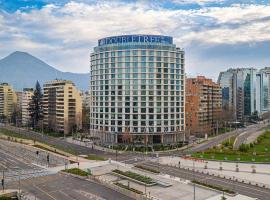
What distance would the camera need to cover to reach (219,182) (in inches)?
2717

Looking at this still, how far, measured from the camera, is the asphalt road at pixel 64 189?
59.1m

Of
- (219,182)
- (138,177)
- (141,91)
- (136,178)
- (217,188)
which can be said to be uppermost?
(141,91)

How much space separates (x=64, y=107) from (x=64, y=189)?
317ft

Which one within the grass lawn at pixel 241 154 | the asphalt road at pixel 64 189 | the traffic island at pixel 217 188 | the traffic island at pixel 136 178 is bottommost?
the asphalt road at pixel 64 189

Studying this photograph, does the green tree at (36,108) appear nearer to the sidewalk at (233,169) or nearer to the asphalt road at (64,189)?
the sidewalk at (233,169)

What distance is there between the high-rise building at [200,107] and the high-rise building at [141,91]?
2185 cm

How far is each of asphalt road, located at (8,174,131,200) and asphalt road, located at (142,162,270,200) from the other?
63.5ft

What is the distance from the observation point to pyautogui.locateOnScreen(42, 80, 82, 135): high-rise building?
157 metres

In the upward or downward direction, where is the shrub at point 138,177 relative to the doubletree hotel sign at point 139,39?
downward

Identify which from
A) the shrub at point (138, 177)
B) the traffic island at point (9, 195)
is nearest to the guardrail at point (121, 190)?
the shrub at point (138, 177)

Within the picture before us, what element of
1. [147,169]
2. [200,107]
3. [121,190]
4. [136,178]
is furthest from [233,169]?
[200,107]

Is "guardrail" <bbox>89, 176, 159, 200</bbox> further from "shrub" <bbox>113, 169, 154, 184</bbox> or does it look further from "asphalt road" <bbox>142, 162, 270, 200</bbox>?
"asphalt road" <bbox>142, 162, 270, 200</bbox>

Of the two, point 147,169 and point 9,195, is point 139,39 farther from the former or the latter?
point 9,195

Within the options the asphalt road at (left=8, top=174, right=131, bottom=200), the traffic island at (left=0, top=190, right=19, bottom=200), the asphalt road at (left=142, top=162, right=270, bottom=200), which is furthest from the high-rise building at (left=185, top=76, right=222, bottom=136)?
the traffic island at (left=0, top=190, right=19, bottom=200)
